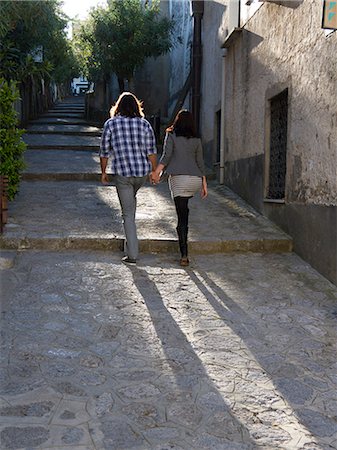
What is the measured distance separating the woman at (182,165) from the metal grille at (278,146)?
173 cm

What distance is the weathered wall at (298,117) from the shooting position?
503cm

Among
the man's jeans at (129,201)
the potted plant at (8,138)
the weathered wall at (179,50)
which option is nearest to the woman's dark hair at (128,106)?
the man's jeans at (129,201)

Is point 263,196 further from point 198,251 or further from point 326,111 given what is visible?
point 326,111

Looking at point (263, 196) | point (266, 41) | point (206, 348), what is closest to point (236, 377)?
point (206, 348)

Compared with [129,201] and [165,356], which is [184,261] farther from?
[165,356]

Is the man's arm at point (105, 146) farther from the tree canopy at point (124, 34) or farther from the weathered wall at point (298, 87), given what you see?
the tree canopy at point (124, 34)

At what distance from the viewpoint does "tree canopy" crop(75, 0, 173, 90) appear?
1698 centimetres

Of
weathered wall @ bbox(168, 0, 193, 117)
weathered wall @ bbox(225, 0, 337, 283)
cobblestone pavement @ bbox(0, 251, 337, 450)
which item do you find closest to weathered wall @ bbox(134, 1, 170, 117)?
weathered wall @ bbox(168, 0, 193, 117)

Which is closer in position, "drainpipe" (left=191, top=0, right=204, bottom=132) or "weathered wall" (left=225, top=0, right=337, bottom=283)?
"weathered wall" (left=225, top=0, right=337, bottom=283)

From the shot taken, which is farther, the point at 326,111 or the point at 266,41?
the point at 266,41

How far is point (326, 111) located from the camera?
5.07 meters

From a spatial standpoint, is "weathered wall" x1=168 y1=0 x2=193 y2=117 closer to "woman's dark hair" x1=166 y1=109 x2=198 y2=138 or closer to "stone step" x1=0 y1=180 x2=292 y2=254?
"stone step" x1=0 y1=180 x2=292 y2=254

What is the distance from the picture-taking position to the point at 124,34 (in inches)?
674

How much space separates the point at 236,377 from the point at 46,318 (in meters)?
1.60
